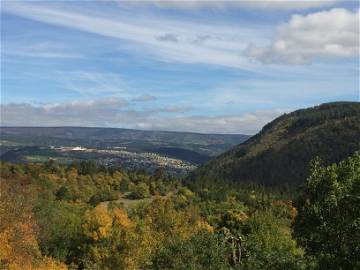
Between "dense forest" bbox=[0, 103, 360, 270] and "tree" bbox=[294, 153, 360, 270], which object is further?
"dense forest" bbox=[0, 103, 360, 270]

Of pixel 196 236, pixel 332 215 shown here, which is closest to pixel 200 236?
pixel 196 236

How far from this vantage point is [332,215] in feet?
127

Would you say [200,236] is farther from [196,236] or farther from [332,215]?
[332,215]

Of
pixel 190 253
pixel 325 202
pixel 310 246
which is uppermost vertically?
pixel 325 202

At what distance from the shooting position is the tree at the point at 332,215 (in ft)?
124

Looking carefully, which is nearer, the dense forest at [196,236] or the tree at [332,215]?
the tree at [332,215]

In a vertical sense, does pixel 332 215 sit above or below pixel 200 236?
above

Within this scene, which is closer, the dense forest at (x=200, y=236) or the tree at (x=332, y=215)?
the tree at (x=332, y=215)

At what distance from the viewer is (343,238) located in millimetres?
38469

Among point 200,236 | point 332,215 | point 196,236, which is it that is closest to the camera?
point 332,215

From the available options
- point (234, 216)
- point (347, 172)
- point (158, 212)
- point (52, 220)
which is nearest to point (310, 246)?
point (347, 172)

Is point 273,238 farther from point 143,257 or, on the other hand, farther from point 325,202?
point 325,202

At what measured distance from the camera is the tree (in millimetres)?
37844

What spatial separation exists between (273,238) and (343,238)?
182 feet
